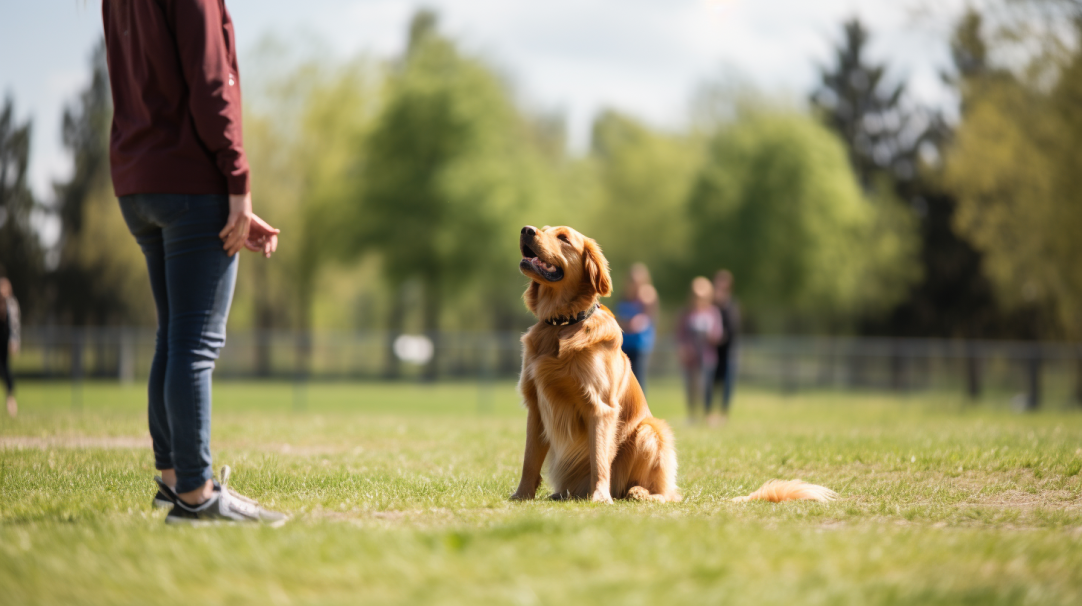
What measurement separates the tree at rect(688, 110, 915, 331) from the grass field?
96.2 feet

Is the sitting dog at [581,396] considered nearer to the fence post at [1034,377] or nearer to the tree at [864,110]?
the fence post at [1034,377]

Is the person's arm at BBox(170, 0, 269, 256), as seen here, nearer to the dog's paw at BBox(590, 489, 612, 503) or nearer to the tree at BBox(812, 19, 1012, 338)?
the dog's paw at BBox(590, 489, 612, 503)

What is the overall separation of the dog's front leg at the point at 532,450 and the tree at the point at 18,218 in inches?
1089

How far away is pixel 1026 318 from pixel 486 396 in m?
28.4

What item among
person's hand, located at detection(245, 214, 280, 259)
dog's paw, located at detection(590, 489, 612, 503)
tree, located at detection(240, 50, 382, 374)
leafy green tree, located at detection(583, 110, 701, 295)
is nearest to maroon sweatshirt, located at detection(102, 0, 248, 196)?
person's hand, located at detection(245, 214, 280, 259)

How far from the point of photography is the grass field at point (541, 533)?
2789mm

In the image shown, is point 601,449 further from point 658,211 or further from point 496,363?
point 658,211

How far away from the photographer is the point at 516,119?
36.6 m

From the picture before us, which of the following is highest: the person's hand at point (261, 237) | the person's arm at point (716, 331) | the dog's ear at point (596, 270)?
the person's hand at point (261, 237)

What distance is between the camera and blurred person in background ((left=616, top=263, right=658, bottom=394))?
495 inches

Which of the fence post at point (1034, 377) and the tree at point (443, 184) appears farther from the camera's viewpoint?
the tree at point (443, 184)

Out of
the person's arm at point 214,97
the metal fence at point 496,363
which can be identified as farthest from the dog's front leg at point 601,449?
the metal fence at point 496,363

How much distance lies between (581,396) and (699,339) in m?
10.8

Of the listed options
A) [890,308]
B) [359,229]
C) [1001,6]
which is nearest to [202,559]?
[1001,6]
